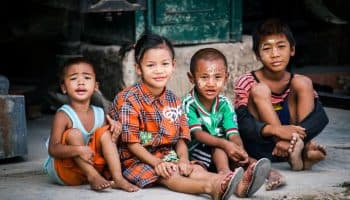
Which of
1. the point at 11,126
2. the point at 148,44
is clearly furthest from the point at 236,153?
the point at 11,126

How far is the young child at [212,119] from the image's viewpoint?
176 inches

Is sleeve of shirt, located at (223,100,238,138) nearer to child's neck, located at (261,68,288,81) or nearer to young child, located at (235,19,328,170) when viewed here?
young child, located at (235,19,328,170)

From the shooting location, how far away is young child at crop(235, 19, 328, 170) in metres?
4.63

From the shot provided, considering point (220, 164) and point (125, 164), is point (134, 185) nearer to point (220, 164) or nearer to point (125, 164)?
point (125, 164)

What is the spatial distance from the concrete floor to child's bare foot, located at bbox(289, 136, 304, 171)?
0.13 feet

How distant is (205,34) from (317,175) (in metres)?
2.05

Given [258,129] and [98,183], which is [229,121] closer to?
[258,129]

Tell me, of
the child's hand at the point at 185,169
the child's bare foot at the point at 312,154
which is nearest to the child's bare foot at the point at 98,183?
the child's hand at the point at 185,169

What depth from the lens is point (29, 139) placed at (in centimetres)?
568

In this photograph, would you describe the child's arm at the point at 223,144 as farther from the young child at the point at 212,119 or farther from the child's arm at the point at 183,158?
the child's arm at the point at 183,158

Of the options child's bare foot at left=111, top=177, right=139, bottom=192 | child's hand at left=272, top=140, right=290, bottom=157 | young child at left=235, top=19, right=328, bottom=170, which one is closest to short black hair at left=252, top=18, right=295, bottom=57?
young child at left=235, top=19, right=328, bottom=170

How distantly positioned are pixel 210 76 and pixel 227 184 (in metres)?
0.80

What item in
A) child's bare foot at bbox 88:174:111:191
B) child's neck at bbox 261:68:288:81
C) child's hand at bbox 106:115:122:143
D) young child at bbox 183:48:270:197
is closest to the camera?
child's bare foot at bbox 88:174:111:191

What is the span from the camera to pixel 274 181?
4270 mm
